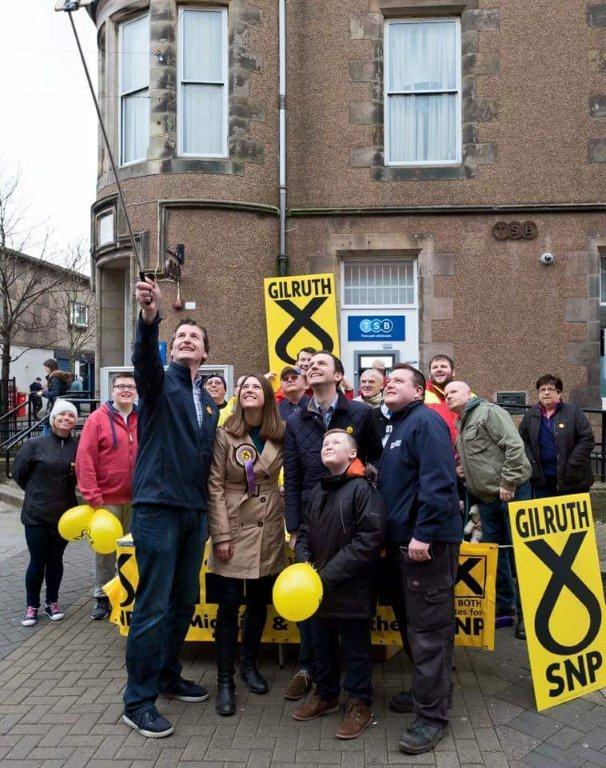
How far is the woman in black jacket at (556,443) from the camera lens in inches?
229

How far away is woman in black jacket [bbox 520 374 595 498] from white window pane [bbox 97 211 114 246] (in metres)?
7.37

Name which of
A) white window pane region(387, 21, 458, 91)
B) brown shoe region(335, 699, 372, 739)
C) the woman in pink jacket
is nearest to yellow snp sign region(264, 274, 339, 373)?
the woman in pink jacket

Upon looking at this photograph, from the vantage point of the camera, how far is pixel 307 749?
3.54 metres

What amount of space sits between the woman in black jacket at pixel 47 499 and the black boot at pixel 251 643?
2.19m

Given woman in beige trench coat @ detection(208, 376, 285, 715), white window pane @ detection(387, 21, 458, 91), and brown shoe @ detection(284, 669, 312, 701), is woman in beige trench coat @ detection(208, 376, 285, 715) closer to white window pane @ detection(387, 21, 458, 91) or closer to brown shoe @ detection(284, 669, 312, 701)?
brown shoe @ detection(284, 669, 312, 701)

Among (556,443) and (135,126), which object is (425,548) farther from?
(135,126)

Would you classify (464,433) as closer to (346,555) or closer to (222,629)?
(346,555)

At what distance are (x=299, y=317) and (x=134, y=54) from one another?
6174 mm

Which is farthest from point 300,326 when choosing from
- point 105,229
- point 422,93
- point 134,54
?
point 134,54

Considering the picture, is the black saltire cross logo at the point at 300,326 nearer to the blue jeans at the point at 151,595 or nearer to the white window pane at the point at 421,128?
the blue jeans at the point at 151,595

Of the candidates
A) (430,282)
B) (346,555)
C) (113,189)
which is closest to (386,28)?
(430,282)

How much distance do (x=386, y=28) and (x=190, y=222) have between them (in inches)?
174

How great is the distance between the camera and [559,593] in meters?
4.12

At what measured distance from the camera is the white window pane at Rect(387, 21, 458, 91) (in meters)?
10.6
